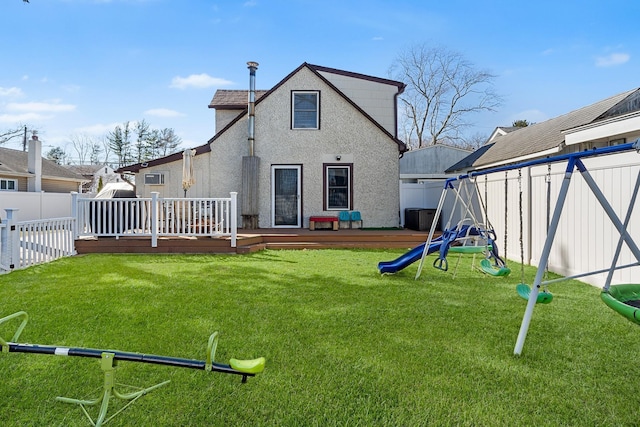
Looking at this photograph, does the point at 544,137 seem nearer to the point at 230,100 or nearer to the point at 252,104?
the point at 252,104

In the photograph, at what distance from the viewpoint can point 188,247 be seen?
29.2ft

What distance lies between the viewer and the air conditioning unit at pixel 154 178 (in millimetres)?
12078

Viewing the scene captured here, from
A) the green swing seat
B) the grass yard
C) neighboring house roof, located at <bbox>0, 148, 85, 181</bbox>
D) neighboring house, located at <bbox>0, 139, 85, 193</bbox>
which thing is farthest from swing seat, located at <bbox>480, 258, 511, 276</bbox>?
neighboring house roof, located at <bbox>0, 148, 85, 181</bbox>

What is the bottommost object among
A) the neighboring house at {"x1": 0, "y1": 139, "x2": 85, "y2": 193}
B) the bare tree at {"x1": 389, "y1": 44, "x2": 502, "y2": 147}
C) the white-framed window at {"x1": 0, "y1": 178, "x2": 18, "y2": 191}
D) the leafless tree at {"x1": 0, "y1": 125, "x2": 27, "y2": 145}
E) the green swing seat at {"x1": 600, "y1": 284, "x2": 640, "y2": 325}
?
the green swing seat at {"x1": 600, "y1": 284, "x2": 640, "y2": 325}

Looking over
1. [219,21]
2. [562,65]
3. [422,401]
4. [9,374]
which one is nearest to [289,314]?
[422,401]

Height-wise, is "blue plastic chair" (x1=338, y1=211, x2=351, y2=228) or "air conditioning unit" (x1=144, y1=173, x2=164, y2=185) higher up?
"air conditioning unit" (x1=144, y1=173, x2=164, y2=185)

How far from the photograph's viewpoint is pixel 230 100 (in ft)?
47.5

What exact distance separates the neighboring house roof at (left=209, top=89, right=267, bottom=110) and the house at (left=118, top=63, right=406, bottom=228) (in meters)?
2.14

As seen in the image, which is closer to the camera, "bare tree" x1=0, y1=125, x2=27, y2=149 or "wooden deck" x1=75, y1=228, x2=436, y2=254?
"wooden deck" x1=75, y1=228, x2=436, y2=254

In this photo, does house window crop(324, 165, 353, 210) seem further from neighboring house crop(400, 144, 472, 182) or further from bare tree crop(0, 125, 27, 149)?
bare tree crop(0, 125, 27, 149)

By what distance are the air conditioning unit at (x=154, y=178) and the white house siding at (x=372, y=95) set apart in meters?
7.20

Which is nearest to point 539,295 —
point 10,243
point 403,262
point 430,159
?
point 403,262

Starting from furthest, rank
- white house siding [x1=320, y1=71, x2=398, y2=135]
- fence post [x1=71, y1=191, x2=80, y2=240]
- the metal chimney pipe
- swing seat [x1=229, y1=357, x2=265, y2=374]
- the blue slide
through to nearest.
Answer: white house siding [x1=320, y1=71, x2=398, y2=135] → the metal chimney pipe → fence post [x1=71, y1=191, x2=80, y2=240] → the blue slide → swing seat [x1=229, y1=357, x2=265, y2=374]

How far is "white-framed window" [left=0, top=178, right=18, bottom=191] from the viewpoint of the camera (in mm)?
21919
